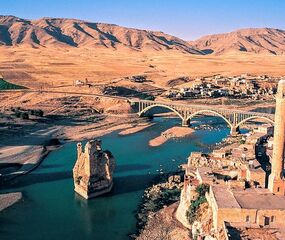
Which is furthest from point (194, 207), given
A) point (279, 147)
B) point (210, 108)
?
point (210, 108)

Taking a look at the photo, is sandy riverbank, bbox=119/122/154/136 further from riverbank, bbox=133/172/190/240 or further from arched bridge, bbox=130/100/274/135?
riverbank, bbox=133/172/190/240

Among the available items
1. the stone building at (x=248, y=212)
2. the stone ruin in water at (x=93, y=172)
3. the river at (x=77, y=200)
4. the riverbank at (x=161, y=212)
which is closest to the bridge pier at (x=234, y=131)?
the river at (x=77, y=200)

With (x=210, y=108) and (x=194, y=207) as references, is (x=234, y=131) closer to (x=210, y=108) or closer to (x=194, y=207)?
(x=210, y=108)

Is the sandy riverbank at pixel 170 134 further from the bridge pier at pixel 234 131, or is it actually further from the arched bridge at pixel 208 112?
the bridge pier at pixel 234 131

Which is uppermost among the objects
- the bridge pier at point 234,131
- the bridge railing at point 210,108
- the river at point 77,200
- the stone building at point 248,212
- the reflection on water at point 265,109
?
the bridge railing at point 210,108

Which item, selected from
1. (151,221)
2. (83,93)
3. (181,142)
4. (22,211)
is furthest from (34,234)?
(83,93)

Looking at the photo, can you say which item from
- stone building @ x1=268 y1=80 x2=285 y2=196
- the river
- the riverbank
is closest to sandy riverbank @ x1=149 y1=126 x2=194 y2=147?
the river
